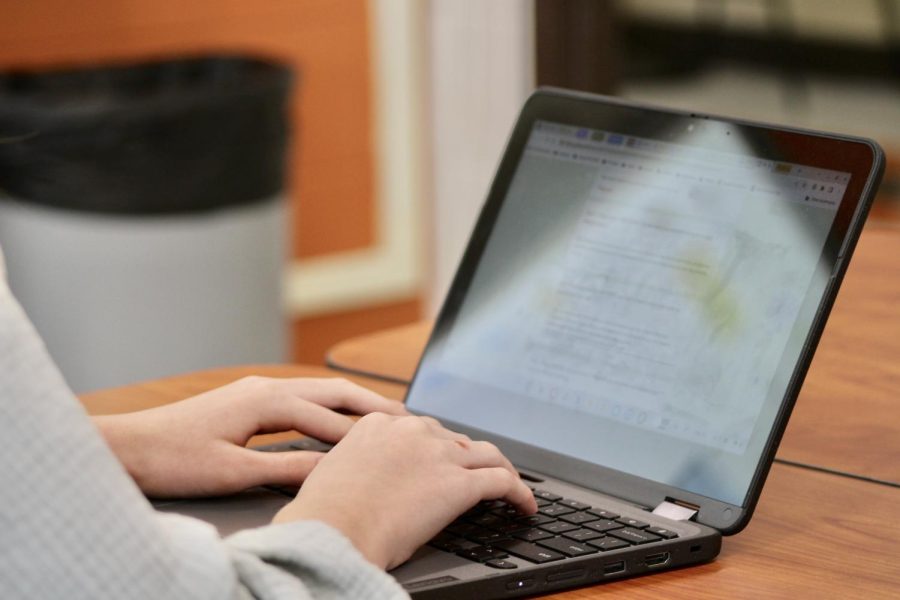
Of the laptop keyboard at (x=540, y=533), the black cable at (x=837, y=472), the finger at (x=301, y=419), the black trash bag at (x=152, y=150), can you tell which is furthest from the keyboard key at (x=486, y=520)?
the black trash bag at (x=152, y=150)

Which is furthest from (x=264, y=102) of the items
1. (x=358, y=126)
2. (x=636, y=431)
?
(x=636, y=431)

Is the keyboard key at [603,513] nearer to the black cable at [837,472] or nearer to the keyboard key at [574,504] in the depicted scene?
the keyboard key at [574,504]

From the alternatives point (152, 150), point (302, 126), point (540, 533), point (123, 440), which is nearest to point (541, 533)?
point (540, 533)

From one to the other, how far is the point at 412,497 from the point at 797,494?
Answer: 27 centimetres

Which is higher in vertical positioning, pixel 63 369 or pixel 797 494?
pixel 797 494

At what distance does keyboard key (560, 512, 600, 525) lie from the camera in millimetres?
745

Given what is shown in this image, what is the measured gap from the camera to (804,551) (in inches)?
29.5

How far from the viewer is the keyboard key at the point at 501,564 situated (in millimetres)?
676

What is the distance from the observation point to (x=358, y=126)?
2.85 m

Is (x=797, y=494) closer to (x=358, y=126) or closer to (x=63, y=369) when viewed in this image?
(x=63, y=369)

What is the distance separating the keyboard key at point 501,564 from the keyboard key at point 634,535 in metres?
0.07

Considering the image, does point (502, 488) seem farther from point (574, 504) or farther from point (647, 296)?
point (647, 296)

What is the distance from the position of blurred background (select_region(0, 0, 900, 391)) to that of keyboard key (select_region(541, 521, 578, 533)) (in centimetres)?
144

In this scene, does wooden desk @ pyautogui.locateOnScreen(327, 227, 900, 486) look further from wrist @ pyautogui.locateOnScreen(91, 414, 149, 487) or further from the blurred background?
the blurred background
